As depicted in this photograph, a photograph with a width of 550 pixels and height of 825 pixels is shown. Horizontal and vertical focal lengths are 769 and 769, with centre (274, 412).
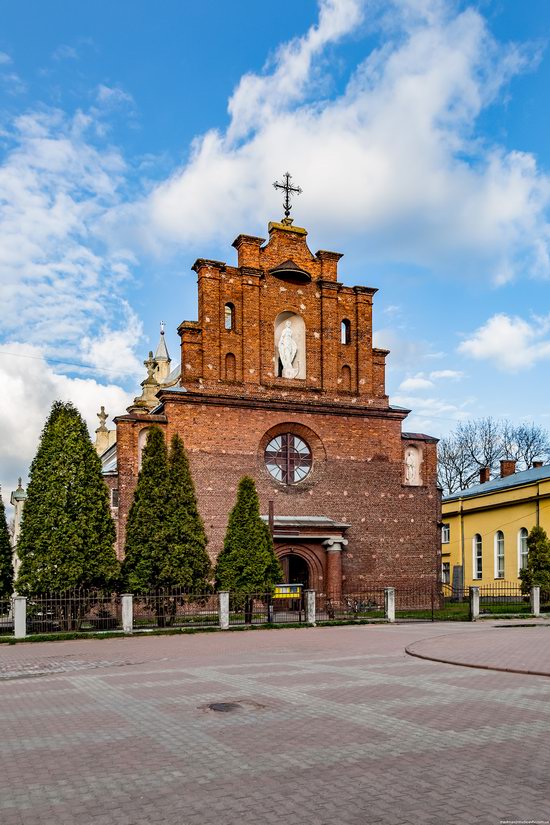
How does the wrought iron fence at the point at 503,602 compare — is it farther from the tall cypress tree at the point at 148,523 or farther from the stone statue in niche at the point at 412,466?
the tall cypress tree at the point at 148,523

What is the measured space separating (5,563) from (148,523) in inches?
175

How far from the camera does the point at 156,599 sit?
23.8 m

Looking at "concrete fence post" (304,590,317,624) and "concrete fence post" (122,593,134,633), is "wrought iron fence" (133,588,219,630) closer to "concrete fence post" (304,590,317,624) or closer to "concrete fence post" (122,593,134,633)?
"concrete fence post" (122,593,134,633)

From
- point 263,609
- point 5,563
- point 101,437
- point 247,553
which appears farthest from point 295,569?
point 101,437

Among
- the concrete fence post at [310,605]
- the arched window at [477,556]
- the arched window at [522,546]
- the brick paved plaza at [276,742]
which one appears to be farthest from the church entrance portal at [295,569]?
the arched window at [477,556]

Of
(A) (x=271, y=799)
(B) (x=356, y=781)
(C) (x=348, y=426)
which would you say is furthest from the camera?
(C) (x=348, y=426)

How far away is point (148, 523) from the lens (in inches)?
974

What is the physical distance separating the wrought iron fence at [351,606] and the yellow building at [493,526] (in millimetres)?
10457

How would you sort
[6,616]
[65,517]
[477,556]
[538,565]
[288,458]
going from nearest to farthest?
1. [6,616]
2. [65,517]
3. [538,565]
4. [288,458]
5. [477,556]

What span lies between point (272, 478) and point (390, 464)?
5.16 meters

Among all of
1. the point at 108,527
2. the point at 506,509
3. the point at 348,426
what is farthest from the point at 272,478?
the point at 506,509

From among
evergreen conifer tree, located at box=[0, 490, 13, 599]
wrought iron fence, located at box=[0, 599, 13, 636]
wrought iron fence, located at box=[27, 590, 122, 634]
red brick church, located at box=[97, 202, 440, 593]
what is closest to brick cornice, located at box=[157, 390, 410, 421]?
red brick church, located at box=[97, 202, 440, 593]

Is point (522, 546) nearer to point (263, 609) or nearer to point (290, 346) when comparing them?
point (290, 346)

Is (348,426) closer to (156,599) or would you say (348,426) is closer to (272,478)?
(272,478)
